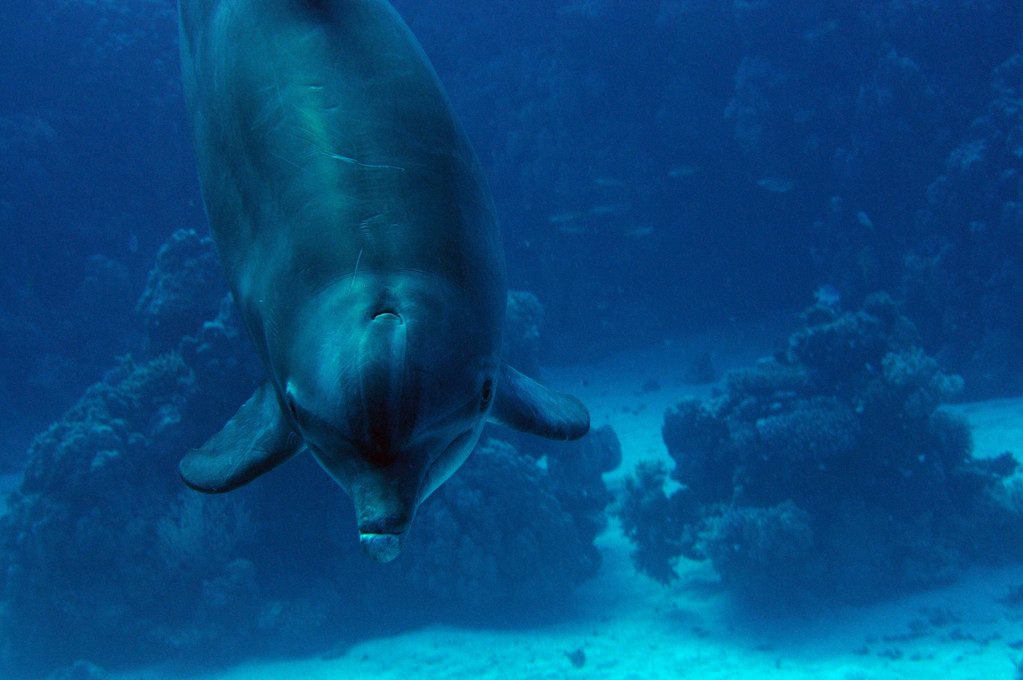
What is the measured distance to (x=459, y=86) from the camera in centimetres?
2198

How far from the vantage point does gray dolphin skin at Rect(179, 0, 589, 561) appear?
1.09 meters

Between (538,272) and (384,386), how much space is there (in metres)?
20.4

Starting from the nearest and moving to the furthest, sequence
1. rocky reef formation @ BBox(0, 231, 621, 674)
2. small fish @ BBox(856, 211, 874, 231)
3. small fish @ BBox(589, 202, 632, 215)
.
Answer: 1. rocky reef formation @ BBox(0, 231, 621, 674)
2. small fish @ BBox(856, 211, 874, 231)
3. small fish @ BBox(589, 202, 632, 215)

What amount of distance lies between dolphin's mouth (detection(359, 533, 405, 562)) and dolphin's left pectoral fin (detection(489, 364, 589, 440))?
587mm

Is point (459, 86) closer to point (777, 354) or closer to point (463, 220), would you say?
point (777, 354)

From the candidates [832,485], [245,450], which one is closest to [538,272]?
[832,485]

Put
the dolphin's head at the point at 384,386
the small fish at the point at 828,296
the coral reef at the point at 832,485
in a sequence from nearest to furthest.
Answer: the dolphin's head at the point at 384,386 < the coral reef at the point at 832,485 < the small fish at the point at 828,296

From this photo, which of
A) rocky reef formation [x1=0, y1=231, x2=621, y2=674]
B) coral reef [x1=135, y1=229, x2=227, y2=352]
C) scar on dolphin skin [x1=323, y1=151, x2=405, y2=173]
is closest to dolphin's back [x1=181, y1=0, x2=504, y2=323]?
scar on dolphin skin [x1=323, y1=151, x2=405, y2=173]

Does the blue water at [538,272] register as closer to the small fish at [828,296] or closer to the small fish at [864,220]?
the small fish at [864,220]

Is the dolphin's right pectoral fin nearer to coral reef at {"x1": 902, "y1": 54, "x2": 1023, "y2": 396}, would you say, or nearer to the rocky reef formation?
the rocky reef formation

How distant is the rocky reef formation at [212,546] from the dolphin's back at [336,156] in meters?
8.93

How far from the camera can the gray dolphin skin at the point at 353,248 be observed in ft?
3.58

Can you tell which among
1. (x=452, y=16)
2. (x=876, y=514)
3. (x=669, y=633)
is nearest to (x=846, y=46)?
(x=452, y=16)

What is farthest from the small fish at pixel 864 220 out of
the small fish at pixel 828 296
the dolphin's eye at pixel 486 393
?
the dolphin's eye at pixel 486 393
